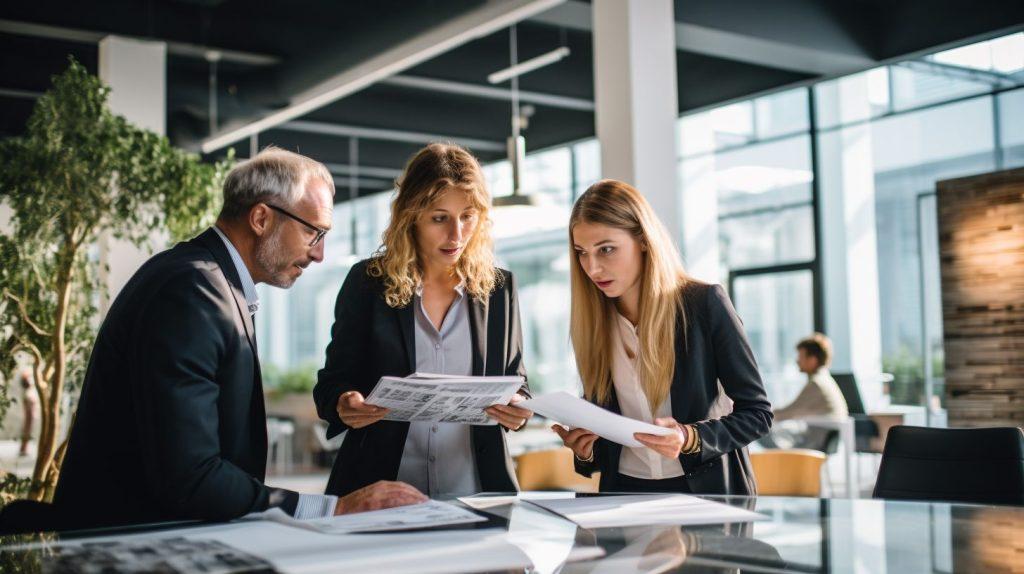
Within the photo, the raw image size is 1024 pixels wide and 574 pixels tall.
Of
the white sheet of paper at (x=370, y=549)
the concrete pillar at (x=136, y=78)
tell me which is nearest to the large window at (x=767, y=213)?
the concrete pillar at (x=136, y=78)

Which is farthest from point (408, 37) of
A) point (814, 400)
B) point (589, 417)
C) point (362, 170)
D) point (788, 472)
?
point (362, 170)

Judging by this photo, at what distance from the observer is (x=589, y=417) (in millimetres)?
1905

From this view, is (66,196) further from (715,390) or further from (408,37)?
(715,390)

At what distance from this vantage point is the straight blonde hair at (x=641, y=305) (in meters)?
2.32

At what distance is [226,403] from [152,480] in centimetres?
20

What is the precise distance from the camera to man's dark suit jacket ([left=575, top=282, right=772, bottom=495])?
223 centimetres

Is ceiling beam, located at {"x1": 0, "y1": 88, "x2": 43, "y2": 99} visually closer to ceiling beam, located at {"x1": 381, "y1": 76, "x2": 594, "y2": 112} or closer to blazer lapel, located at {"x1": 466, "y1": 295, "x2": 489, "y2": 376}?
ceiling beam, located at {"x1": 381, "y1": 76, "x2": 594, "y2": 112}

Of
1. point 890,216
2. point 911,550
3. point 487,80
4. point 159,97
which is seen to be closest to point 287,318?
point 487,80

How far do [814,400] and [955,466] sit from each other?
5003mm

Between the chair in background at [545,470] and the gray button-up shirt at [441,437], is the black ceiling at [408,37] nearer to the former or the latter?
the chair in background at [545,470]

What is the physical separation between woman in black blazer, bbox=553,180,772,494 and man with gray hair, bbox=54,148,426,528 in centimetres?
71

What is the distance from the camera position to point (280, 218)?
204 centimetres

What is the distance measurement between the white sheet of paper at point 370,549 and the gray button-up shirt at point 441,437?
0.81 m

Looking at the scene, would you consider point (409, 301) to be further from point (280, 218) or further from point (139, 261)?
point (139, 261)
